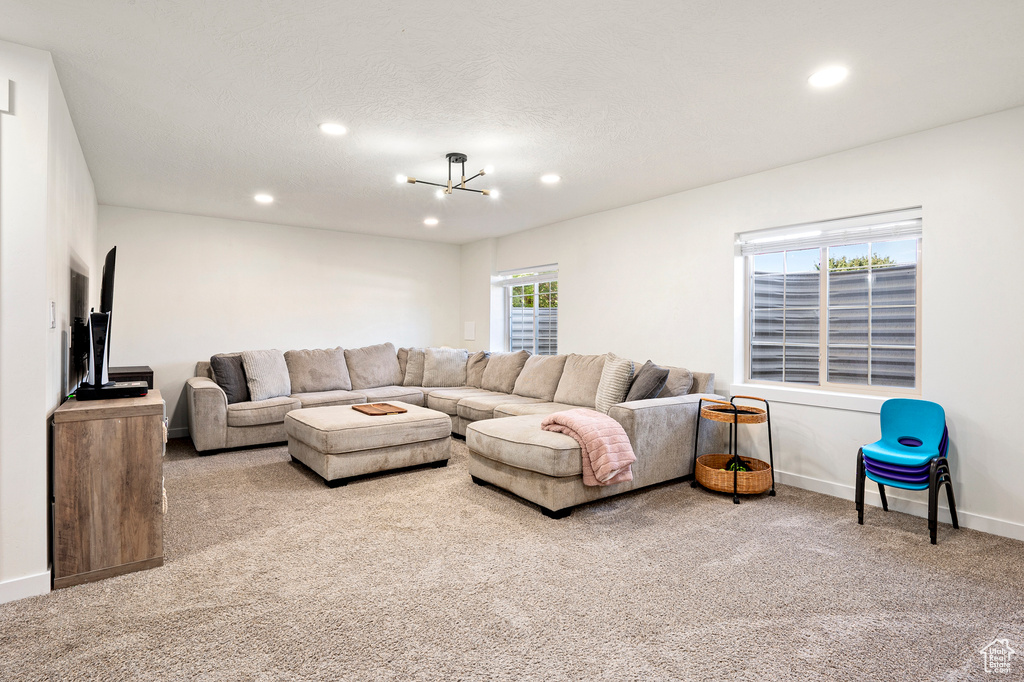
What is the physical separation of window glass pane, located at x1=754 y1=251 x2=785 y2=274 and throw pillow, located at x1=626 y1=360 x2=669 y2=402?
115 centimetres

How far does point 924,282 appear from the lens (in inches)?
131

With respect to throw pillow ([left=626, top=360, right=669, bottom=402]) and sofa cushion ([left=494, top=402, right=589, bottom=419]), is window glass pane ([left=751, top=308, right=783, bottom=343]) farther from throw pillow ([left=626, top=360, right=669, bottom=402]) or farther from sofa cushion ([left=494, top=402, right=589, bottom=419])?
sofa cushion ([left=494, top=402, right=589, bottom=419])

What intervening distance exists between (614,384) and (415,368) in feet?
9.97

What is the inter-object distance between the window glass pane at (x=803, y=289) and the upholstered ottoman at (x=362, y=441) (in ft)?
9.52

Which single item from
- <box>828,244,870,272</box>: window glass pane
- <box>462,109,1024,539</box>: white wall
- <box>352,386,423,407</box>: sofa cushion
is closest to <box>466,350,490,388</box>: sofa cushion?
<box>352,386,423,407</box>: sofa cushion

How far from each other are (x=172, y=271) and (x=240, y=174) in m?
2.04

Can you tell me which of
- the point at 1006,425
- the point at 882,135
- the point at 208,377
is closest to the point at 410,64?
the point at 882,135

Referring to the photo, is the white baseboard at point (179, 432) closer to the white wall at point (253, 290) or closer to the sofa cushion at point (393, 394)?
the white wall at point (253, 290)

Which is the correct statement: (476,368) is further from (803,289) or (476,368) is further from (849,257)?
(849,257)

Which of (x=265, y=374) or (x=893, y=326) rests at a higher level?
(x=893, y=326)

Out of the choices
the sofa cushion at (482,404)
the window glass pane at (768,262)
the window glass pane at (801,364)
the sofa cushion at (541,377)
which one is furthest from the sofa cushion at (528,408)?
the window glass pane at (768,262)

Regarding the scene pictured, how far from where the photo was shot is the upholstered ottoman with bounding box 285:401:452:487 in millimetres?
3861

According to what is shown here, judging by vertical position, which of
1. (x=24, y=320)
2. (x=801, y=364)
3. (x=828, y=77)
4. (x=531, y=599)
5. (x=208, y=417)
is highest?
(x=828, y=77)

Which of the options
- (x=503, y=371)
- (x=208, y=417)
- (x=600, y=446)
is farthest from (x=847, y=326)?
(x=208, y=417)
